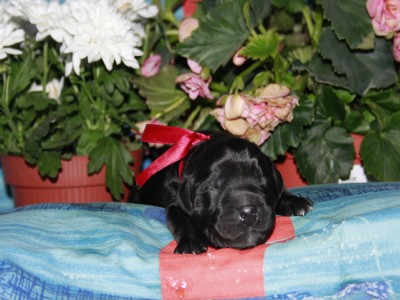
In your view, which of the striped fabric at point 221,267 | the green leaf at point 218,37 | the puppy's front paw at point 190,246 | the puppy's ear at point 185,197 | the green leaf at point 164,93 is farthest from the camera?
the green leaf at point 164,93

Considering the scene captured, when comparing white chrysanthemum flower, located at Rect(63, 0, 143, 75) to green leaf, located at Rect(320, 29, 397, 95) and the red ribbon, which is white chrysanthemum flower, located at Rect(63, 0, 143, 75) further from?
green leaf, located at Rect(320, 29, 397, 95)

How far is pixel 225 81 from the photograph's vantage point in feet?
8.46

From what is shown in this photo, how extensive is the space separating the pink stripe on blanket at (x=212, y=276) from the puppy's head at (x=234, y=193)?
12 cm

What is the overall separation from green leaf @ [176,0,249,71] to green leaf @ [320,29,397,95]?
0.28 m

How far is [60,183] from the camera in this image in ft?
7.96

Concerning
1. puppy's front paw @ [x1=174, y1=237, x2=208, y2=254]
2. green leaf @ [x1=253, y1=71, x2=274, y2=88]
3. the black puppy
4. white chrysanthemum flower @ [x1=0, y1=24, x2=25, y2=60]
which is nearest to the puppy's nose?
the black puppy

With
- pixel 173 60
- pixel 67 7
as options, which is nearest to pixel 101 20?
pixel 67 7

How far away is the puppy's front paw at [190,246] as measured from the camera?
1600 mm

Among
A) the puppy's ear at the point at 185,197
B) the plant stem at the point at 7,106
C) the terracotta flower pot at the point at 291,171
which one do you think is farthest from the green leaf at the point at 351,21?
the plant stem at the point at 7,106

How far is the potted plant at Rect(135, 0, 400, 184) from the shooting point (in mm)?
2232

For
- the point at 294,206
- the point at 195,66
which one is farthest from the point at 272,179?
the point at 195,66

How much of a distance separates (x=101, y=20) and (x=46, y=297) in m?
1.12

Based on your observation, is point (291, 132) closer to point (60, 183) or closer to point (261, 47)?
point (261, 47)

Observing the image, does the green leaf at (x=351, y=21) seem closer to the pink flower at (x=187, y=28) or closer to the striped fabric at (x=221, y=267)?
the pink flower at (x=187, y=28)
